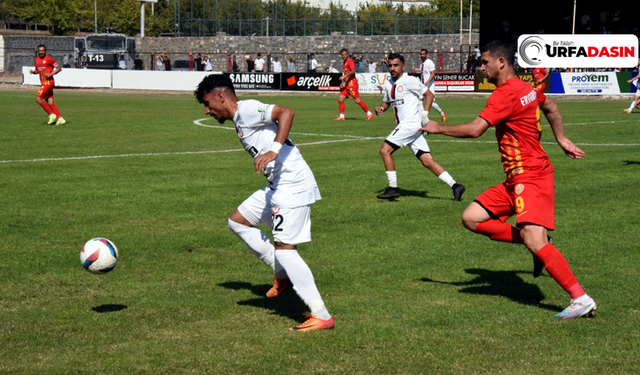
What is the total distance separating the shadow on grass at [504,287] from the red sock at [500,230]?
0.51 metres

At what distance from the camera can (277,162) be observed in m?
6.00

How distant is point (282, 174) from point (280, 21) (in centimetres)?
7017

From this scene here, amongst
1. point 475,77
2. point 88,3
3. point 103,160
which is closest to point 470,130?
point 103,160

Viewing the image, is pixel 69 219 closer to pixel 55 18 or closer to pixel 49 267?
pixel 49 267

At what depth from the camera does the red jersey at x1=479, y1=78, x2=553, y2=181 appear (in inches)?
245

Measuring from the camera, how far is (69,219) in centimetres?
1009

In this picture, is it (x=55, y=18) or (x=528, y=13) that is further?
(x=55, y=18)

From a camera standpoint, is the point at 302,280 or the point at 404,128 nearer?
the point at 302,280

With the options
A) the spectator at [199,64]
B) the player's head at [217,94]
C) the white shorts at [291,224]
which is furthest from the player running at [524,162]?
the spectator at [199,64]

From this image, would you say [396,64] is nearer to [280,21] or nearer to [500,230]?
[500,230]

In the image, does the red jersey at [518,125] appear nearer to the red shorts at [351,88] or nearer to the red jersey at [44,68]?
the red shorts at [351,88]

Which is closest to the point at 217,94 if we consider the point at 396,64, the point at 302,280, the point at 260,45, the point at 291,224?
the point at 291,224

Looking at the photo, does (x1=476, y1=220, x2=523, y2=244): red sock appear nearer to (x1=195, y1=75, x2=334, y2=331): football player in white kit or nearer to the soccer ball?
(x1=195, y1=75, x2=334, y2=331): football player in white kit

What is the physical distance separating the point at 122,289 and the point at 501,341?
353 cm
